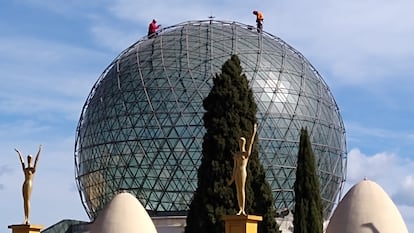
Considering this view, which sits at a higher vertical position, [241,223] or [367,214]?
[367,214]

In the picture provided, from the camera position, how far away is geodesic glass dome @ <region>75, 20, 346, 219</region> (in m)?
54.9

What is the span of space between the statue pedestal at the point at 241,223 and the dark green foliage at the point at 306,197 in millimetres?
11274

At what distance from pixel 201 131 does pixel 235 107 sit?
57.2 ft

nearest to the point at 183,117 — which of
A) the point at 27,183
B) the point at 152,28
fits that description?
the point at 152,28

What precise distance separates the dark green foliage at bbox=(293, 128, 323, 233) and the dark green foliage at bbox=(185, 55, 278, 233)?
160 centimetres

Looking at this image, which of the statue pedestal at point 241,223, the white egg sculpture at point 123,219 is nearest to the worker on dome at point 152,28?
the white egg sculpture at point 123,219

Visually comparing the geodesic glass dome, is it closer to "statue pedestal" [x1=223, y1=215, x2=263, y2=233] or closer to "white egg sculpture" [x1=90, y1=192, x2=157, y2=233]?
"white egg sculpture" [x1=90, y1=192, x2=157, y2=233]

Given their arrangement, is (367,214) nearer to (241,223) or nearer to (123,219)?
(123,219)

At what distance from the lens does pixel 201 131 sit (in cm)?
5481

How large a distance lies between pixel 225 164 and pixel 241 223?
29.9ft

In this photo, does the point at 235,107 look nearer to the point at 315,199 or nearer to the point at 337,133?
the point at 315,199

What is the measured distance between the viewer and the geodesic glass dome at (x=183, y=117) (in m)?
54.9

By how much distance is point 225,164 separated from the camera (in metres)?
36.5

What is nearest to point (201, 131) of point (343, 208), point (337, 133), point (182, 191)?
point (182, 191)
